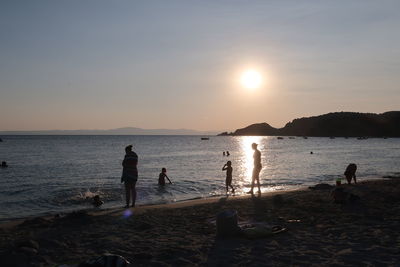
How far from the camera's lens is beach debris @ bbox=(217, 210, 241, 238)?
27.9 ft

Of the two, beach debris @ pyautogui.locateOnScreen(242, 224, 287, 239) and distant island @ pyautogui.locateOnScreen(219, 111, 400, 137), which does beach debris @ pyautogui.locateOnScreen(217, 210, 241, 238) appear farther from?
distant island @ pyautogui.locateOnScreen(219, 111, 400, 137)

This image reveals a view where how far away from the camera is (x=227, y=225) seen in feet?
27.9

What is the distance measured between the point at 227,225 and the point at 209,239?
0.49 metres

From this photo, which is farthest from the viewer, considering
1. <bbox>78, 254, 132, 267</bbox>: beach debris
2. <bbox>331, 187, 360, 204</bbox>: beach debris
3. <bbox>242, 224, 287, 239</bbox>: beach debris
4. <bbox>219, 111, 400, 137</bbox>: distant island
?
<bbox>219, 111, 400, 137</bbox>: distant island

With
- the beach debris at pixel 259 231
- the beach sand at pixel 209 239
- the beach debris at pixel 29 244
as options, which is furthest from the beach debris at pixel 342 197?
the beach debris at pixel 29 244

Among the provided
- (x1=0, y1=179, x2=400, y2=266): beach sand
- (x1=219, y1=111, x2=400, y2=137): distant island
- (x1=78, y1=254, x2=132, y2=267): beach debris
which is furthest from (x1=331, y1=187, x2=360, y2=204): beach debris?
(x1=219, y1=111, x2=400, y2=137): distant island

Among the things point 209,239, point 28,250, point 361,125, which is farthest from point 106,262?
point 361,125

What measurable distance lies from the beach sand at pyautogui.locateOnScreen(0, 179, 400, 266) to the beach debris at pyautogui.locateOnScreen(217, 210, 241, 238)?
0.63 ft

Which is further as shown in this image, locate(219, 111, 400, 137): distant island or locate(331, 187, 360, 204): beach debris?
locate(219, 111, 400, 137): distant island

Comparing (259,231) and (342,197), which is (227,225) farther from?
(342,197)

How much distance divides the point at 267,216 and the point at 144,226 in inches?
136

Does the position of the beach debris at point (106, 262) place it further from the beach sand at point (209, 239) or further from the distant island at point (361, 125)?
the distant island at point (361, 125)

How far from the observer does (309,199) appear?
1392 cm

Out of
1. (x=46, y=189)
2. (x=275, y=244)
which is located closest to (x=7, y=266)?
(x=275, y=244)
